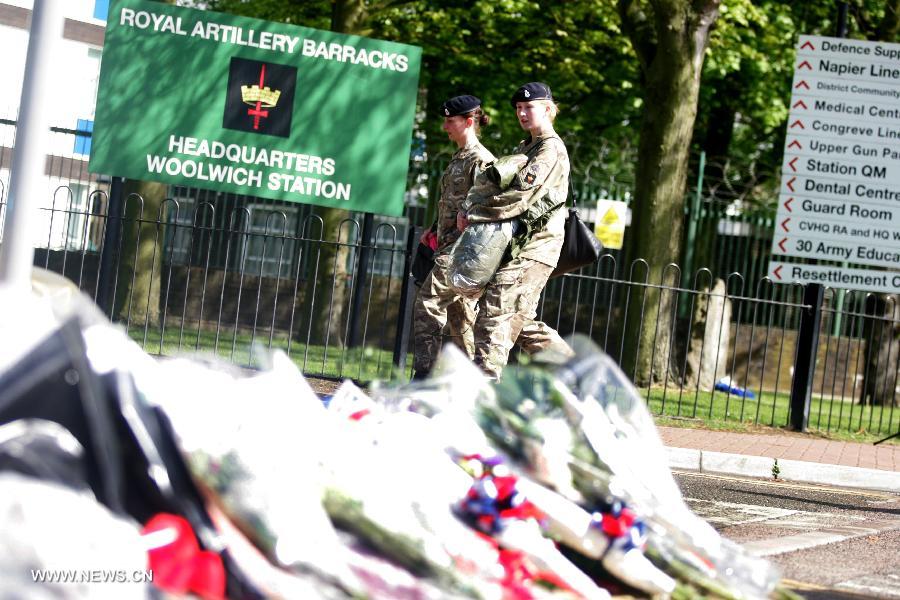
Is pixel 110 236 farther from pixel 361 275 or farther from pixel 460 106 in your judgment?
pixel 460 106

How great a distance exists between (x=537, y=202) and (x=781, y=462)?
3191mm

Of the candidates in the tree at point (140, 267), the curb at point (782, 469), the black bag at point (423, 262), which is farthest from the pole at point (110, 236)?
the curb at point (782, 469)

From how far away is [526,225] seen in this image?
7445 millimetres

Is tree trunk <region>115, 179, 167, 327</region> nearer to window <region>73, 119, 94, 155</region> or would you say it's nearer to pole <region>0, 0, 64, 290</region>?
window <region>73, 119, 94, 155</region>

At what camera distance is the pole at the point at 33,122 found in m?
3.83

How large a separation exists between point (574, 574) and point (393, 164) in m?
8.47

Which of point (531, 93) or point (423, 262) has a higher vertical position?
point (531, 93)

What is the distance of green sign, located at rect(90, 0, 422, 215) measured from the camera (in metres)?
11.2

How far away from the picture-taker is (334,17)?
54.1 ft

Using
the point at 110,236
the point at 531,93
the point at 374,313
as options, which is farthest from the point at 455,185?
the point at 374,313

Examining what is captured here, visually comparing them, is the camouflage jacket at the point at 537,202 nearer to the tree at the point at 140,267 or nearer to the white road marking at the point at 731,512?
the white road marking at the point at 731,512

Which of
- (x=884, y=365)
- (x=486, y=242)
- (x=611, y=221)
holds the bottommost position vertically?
(x=884, y=365)

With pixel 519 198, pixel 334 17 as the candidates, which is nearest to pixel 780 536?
pixel 519 198

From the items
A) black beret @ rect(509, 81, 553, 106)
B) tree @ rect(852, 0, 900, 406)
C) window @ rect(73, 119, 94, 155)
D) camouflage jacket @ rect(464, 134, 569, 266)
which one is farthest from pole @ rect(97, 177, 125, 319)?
tree @ rect(852, 0, 900, 406)
